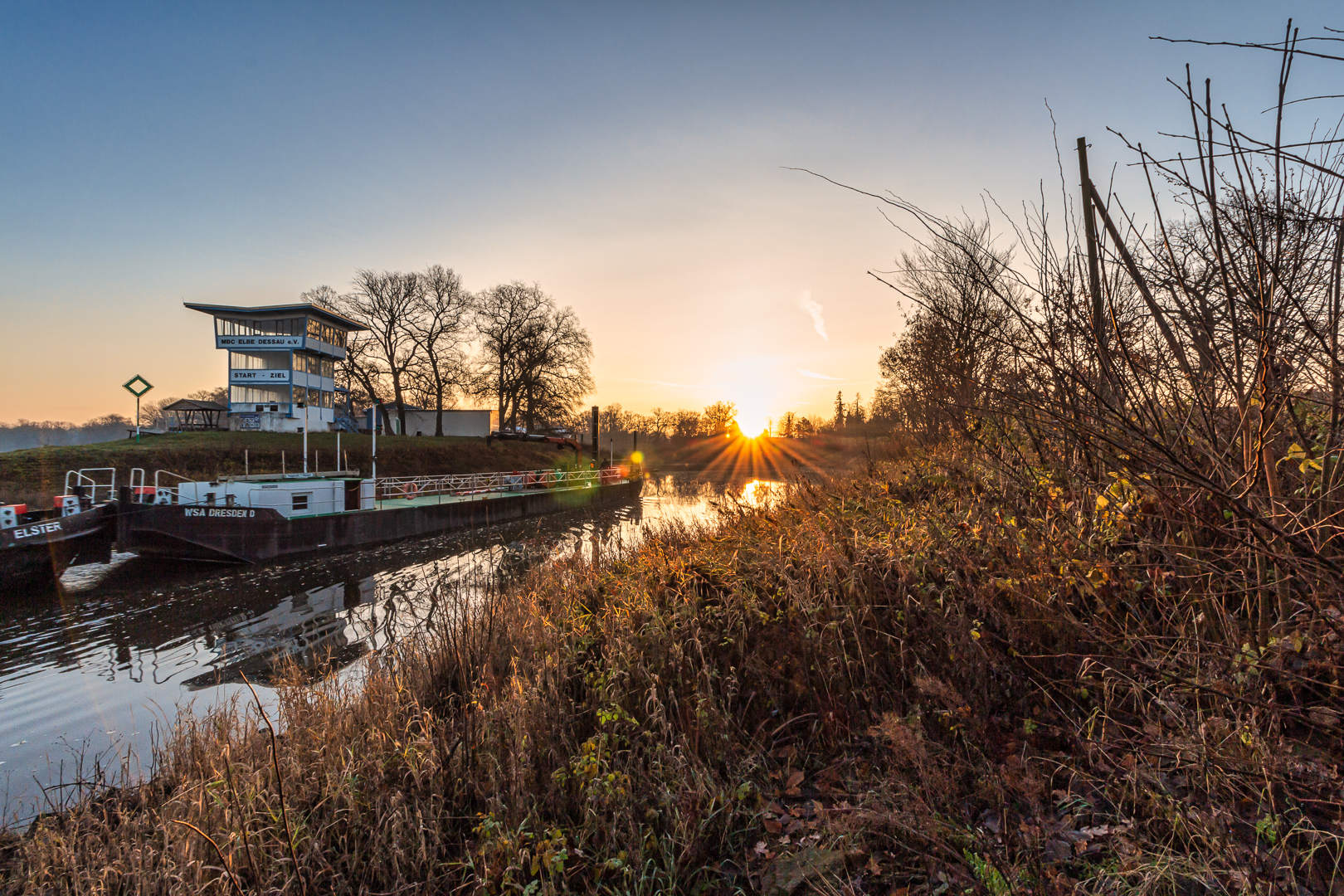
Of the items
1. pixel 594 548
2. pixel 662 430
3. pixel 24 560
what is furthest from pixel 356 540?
pixel 662 430

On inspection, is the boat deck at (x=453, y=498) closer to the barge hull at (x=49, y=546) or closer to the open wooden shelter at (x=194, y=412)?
the barge hull at (x=49, y=546)

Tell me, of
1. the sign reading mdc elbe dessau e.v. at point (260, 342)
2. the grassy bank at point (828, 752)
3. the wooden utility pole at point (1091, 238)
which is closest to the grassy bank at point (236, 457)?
the sign reading mdc elbe dessau e.v. at point (260, 342)

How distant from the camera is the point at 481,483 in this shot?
2878cm

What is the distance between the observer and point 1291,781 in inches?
78.3

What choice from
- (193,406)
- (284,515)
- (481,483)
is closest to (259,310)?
(193,406)

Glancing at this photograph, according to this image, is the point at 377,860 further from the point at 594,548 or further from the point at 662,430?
the point at 662,430

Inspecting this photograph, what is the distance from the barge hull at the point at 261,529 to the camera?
15.1m

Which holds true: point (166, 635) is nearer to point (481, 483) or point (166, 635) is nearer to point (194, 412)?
point (481, 483)

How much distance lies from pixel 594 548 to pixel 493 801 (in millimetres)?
5277

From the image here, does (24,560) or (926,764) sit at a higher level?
(926,764)

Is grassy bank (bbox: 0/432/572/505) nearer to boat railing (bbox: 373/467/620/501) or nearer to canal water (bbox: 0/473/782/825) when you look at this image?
boat railing (bbox: 373/467/620/501)

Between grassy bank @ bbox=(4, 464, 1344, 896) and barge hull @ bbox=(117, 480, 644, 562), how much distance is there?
1009 cm

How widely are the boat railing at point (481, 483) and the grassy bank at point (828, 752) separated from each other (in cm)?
1869

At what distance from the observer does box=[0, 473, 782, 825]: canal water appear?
6.08m
